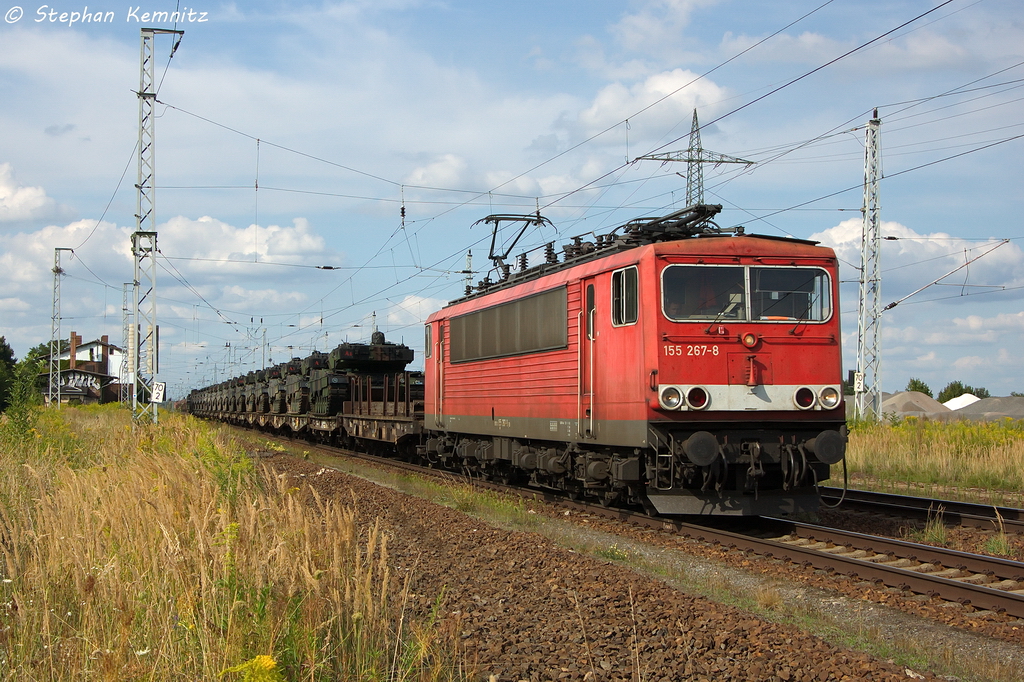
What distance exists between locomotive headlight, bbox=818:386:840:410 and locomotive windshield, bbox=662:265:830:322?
880 millimetres

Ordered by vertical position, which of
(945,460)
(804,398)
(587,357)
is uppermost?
(587,357)

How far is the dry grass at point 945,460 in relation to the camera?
1515 centimetres

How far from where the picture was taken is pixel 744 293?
414 inches

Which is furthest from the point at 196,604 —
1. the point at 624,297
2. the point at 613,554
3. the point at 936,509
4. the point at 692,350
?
the point at 936,509

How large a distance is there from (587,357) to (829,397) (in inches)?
120

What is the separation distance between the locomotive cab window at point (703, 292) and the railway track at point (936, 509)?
2.65m

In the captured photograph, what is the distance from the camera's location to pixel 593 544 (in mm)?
10047

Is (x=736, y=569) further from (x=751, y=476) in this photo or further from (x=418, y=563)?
(x=418, y=563)

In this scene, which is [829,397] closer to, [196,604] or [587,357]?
[587,357]

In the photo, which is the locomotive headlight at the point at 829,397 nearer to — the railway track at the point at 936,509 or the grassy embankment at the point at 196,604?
the railway track at the point at 936,509

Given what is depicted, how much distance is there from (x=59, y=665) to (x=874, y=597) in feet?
20.4

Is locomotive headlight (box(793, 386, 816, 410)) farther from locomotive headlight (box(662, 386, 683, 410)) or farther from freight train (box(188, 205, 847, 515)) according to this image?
locomotive headlight (box(662, 386, 683, 410))

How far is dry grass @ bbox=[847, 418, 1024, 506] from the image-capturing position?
15.1 metres

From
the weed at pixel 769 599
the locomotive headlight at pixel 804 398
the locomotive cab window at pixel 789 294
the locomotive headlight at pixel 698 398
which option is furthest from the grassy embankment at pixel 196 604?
the locomotive cab window at pixel 789 294
